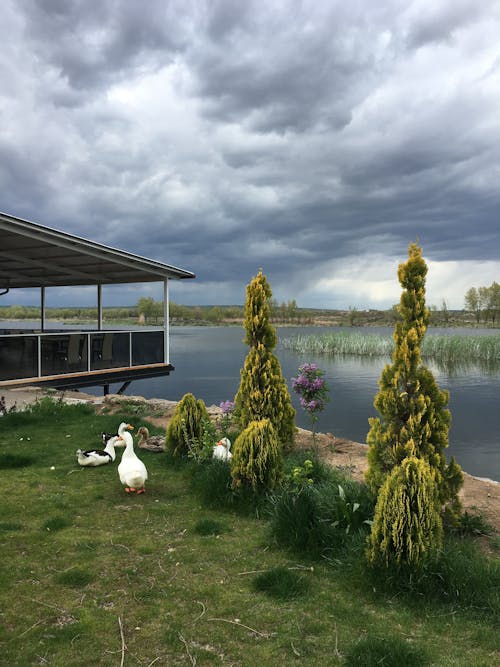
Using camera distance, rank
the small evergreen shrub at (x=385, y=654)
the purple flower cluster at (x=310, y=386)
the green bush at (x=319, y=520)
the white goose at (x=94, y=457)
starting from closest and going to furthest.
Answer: the small evergreen shrub at (x=385, y=654) < the green bush at (x=319, y=520) < the white goose at (x=94, y=457) < the purple flower cluster at (x=310, y=386)

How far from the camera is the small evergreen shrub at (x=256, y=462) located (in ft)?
17.8

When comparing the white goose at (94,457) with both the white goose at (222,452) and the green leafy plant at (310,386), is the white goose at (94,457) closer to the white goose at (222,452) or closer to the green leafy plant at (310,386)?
the white goose at (222,452)

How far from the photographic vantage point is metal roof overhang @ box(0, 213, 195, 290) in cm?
1138

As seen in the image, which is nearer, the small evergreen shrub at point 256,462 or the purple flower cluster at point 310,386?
the small evergreen shrub at point 256,462

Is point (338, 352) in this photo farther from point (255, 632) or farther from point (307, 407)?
point (255, 632)

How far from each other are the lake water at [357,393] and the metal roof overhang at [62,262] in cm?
683

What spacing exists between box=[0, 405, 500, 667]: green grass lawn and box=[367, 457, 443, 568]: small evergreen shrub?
0.86 ft

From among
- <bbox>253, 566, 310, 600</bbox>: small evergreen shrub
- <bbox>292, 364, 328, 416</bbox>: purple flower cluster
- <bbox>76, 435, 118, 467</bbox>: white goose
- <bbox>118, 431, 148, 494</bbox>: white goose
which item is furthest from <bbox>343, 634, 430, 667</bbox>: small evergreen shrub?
<bbox>292, 364, 328, 416</bbox>: purple flower cluster

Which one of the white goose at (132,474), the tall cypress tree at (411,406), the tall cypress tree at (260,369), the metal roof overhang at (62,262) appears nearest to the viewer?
the tall cypress tree at (411,406)

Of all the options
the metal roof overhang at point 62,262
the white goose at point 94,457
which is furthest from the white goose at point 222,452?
the metal roof overhang at point 62,262

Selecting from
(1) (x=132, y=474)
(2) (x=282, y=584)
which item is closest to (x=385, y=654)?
(2) (x=282, y=584)

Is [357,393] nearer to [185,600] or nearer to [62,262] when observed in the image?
[62,262]

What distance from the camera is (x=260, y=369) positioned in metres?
7.64

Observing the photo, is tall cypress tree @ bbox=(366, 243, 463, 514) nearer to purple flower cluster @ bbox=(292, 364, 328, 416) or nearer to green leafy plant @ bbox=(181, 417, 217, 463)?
green leafy plant @ bbox=(181, 417, 217, 463)
